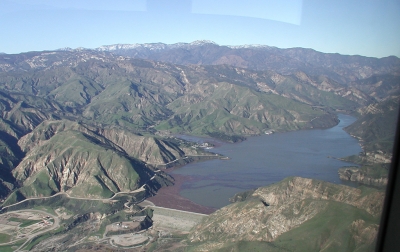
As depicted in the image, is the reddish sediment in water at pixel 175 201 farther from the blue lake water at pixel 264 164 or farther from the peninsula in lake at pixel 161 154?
the blue lake water at pixel 264 164

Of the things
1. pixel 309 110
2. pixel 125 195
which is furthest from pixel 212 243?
pixel 309 110

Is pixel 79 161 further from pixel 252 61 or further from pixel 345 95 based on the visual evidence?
pixel 252 61

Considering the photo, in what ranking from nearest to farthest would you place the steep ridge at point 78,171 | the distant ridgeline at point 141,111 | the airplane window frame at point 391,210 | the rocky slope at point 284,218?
the airplane window frame at point 391,210 → the rocky slope at point 284,218 → the steep ridge at point 78,171 → the distant ridgeline at point 141,111

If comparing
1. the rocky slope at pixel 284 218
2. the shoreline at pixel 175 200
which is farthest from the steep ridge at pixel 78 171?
the rocky slope at pixel 284 218

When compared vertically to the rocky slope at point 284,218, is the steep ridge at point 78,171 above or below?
below

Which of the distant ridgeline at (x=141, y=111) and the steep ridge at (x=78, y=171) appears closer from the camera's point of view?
the steep ridge at (x=78, y=171)
